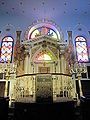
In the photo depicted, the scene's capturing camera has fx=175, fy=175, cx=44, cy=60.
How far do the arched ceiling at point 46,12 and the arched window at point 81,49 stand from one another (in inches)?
35.6

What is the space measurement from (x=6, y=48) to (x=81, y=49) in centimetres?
505

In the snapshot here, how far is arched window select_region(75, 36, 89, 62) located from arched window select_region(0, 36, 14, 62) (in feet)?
14.5

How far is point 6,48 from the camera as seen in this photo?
11.7 m

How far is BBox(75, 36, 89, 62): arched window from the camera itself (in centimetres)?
1149

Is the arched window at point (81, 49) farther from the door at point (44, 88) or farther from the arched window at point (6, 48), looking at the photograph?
the door at point (44, 88)

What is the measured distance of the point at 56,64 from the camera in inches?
419

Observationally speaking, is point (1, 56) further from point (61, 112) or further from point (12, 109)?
point (61, 112)

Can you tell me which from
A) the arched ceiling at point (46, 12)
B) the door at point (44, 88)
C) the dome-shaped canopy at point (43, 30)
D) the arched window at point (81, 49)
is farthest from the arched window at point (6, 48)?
the door at point (44, 88)

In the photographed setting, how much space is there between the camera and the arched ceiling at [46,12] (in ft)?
37.2

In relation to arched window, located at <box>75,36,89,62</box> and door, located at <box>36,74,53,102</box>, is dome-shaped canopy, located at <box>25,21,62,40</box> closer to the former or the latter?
arched window, located at <box>75,36,89,62</box>

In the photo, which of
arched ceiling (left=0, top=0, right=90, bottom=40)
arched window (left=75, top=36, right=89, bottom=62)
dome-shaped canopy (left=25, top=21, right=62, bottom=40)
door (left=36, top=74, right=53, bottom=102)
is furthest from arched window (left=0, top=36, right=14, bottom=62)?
door (left=36, top=74, right=53, bottom=102)

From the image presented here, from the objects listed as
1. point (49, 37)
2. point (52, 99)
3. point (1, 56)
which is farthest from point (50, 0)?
point (52, 99)

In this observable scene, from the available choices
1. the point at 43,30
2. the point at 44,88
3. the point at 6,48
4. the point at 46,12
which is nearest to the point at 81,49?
the point at 43,30

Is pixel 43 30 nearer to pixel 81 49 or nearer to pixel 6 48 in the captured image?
pixel 6 48
